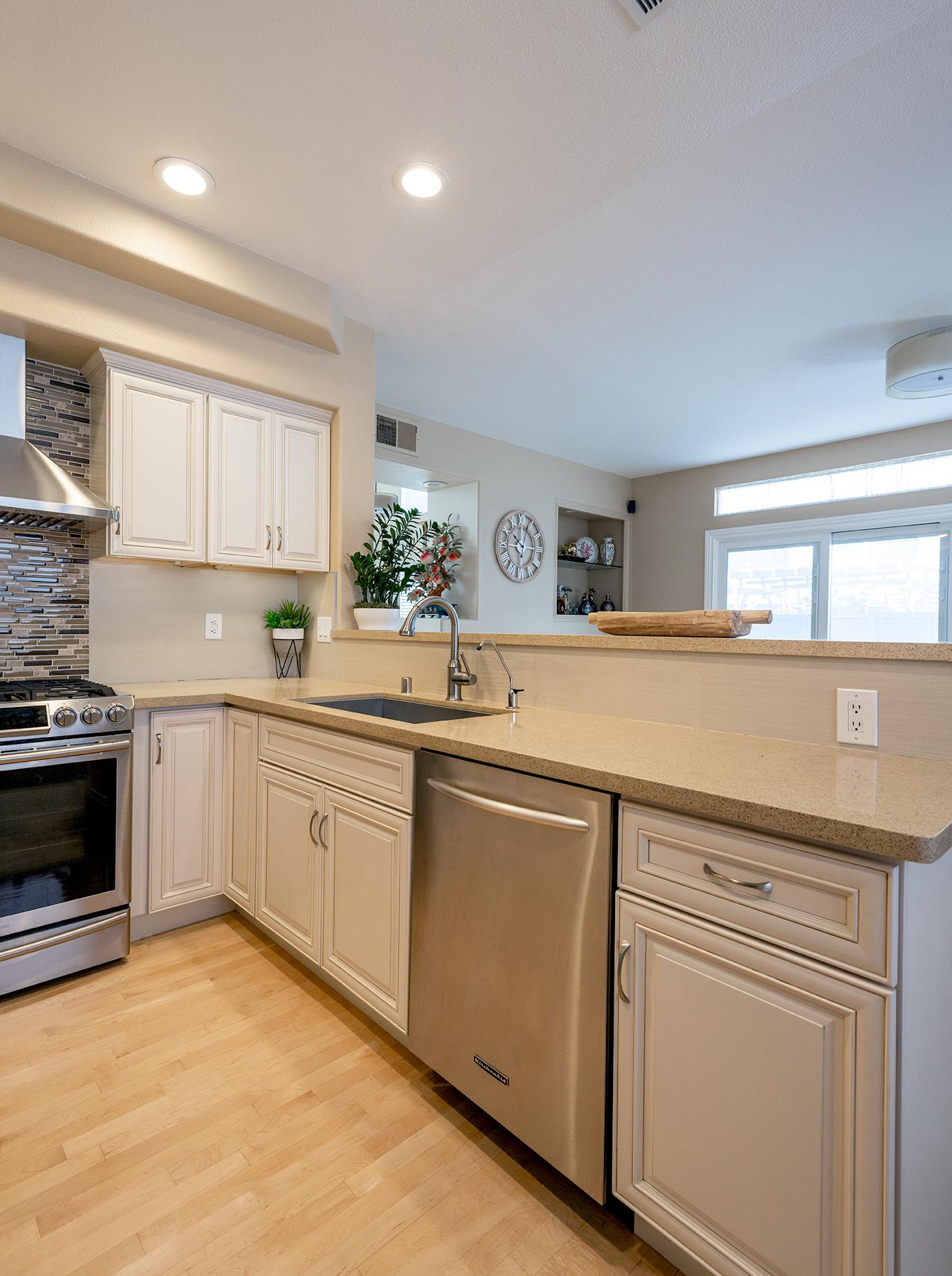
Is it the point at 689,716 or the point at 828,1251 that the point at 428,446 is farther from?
the point at 828,1251

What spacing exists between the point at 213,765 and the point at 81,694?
522mm

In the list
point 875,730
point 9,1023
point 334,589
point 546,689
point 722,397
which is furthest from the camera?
point 722,397

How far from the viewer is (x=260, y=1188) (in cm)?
134

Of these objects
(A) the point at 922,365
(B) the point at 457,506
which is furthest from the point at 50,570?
(A) the point at 922,365

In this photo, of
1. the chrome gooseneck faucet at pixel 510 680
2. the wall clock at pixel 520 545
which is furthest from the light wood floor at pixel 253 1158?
the wall clock at pixel 520 545

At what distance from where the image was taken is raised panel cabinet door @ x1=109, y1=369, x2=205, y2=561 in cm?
245

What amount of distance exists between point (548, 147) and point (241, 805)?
238 cm

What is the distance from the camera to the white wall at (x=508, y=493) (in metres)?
A: 4.80

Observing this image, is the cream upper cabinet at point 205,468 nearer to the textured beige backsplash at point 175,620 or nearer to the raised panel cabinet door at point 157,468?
the raised panel cabinet door at point 157,468

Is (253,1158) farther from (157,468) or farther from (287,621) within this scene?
(157,468)

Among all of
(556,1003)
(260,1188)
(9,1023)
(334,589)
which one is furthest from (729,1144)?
(334,589)

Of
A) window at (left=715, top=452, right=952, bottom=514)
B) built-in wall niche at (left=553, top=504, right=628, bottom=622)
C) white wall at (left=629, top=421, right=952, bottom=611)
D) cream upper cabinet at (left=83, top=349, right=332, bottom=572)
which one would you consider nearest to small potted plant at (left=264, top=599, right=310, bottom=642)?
cream upper cabinet at (left=83, top=349, right=332, bottom=572)

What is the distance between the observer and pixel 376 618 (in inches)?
118

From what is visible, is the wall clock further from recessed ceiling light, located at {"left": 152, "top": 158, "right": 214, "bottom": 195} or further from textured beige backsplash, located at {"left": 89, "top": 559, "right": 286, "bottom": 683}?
recessed ceiling light, located at {"left": 152, "top": 158, "right": 214, "bottom": 195}
